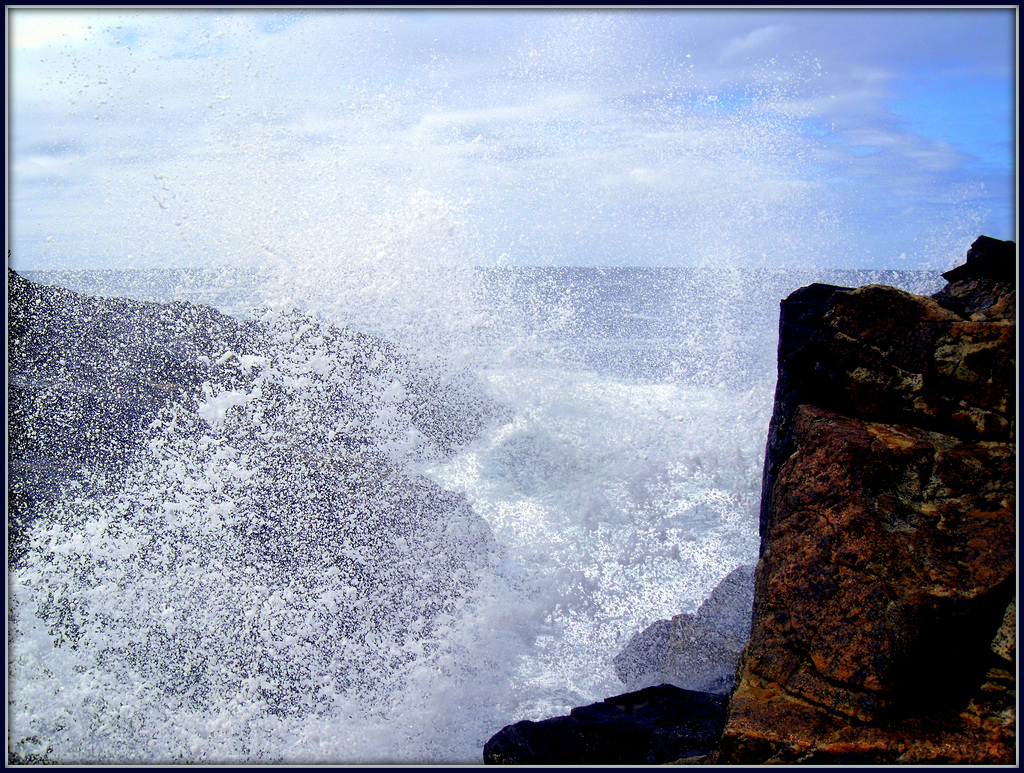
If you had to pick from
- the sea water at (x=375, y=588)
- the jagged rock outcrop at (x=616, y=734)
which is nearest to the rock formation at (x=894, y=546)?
the jagged rock outcrop at (x=616, y=734)

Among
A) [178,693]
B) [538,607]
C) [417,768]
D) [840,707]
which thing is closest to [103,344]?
[178,693]

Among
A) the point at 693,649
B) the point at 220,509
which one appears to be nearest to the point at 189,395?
the point at 220,509

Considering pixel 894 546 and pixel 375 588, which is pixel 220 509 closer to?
pixel 375 588

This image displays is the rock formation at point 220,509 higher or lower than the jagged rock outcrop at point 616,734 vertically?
higher

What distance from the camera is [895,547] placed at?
2260mm

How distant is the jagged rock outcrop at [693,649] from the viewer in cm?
462

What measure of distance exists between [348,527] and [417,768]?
10.8 ft

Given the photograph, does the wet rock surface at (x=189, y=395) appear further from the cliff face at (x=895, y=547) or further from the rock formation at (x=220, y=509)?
the cliff face at (x=895, y=547)

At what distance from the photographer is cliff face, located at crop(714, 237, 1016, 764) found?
2.07 metres

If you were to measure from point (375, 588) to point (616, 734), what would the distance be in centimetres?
234

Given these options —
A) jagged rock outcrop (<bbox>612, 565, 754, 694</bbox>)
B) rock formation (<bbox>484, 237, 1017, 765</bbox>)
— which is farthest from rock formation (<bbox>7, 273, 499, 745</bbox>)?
rock formation (<bbox>484, 237, 1017, 765</bbox>)

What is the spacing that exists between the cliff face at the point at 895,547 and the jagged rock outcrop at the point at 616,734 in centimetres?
88

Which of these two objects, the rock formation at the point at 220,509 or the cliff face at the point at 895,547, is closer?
the cliff face at the point at 895,547

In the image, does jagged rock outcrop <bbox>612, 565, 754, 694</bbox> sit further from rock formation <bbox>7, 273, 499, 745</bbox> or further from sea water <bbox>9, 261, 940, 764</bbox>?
rock formation <bbox>7, 273, 499, 745</bbox>
